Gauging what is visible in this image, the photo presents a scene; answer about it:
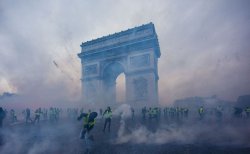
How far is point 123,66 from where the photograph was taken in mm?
42281

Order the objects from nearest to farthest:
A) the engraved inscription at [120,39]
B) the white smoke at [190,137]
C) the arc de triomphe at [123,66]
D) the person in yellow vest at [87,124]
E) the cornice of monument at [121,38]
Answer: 1. the person in yellow vest at [87,124]
2. the white smoke at [190,137]
3. the arc de triomphe at [123,66]
4. the cornice of monument at [121,38]
5. the engraved inscription at [120,39]

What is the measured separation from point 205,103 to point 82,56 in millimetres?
47449

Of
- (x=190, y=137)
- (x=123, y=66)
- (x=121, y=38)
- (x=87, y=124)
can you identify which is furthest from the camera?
(x=121, y=38)

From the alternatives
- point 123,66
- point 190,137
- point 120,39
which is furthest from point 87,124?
point 120,39

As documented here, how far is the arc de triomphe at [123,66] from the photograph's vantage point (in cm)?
3875

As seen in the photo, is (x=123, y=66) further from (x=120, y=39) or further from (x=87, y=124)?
(x=87, y=124)

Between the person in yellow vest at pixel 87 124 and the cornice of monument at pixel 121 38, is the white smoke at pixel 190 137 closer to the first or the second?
the person in yellow vest at pixel 87 124

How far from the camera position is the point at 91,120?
8984mm

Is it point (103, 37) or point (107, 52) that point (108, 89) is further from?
point (103, 37)

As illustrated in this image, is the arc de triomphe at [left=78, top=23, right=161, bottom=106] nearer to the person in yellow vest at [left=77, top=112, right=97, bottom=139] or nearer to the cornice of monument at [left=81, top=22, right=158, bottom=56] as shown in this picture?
the cornice of monument at [left=81, top=22, right=158, bottom=56]

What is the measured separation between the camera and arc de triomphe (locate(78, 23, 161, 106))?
Answer: 3875cm

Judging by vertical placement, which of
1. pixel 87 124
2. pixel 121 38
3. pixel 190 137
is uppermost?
pixel 121 38

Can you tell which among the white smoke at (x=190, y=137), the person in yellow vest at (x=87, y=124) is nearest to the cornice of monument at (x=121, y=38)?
the white smoke at (x=190, y=137)

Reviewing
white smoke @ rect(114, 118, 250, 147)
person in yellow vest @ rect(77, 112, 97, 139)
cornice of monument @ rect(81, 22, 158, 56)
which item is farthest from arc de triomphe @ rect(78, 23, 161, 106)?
person in yellow vest @ rect(77, 112, 97, 139)
